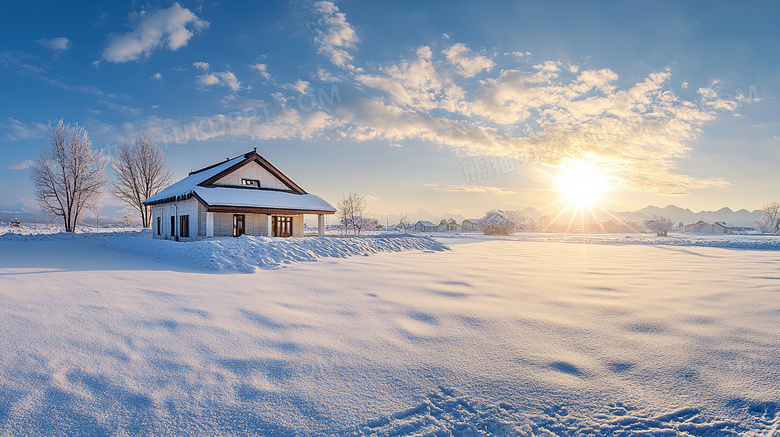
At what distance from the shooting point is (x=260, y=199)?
1988 centimetres

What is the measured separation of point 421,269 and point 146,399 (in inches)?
306

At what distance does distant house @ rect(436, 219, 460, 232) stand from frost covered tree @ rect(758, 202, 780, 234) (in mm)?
64109

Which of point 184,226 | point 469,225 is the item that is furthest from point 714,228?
point 184,226

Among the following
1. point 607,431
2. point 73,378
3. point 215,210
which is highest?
point 215,210

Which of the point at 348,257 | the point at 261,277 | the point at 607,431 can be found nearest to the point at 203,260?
the point at 261,277

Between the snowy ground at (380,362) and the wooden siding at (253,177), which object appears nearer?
the snowy ground at (380,362)

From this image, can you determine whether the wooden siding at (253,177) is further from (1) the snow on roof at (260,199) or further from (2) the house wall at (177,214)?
(2) the house wall at (177,214)

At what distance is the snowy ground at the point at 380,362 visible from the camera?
2.50m

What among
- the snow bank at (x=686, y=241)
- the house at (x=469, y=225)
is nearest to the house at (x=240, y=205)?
the snow bank at (x=686, y=241)

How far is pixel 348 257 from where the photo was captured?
12680mm

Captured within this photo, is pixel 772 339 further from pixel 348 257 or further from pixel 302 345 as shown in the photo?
pixel 348 257

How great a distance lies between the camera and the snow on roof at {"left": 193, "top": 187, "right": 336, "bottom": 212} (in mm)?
18156

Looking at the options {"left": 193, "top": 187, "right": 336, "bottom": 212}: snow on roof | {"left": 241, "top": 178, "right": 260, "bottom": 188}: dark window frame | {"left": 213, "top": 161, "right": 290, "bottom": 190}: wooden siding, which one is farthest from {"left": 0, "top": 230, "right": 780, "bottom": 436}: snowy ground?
{"left": 241, "top": 178, "right": 260, "bottom": 188}: dark window frame

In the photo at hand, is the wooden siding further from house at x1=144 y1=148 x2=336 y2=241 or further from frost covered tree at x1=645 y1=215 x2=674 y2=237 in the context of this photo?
frost covered tree at x1=645 y1=215 x2=674 y2=237
